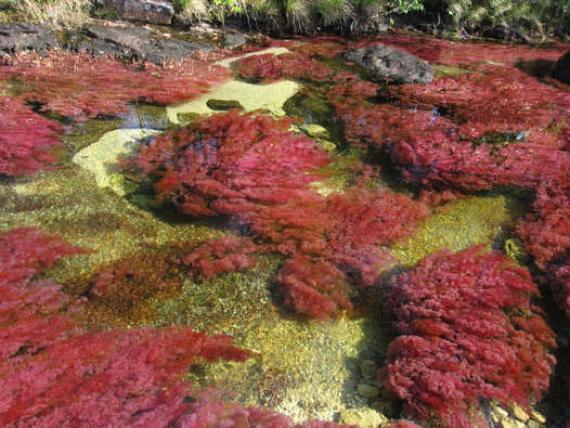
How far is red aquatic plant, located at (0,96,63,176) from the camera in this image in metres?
6.54

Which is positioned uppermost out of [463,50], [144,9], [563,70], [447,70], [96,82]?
[144,9]

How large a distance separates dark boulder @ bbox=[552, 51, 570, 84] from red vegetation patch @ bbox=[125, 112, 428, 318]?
26.3ft

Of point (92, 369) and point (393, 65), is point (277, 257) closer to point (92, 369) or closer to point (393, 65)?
point (92, 369)

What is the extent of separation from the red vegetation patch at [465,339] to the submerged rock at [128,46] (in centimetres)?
878

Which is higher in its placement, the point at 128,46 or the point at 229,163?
the point at 128,46

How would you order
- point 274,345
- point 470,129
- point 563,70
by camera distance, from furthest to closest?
1. point 563,70
2. point 470,129
3. point 274,345

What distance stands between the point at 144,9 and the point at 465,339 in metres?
13.6

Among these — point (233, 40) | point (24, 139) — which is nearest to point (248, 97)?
point (24, 139)

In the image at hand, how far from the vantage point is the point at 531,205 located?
6.03 m

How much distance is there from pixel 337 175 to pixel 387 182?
0.79 m

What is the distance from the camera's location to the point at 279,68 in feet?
35.0

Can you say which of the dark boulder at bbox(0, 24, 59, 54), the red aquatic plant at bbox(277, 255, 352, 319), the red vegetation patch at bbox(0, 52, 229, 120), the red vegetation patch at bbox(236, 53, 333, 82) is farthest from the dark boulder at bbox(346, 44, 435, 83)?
the dark boulder at bbox(0, 24, 59, 54)

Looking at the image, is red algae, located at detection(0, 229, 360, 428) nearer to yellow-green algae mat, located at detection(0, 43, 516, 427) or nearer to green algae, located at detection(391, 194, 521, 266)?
yellow-green algae mat, located at detection(0, 43, 516, 427)

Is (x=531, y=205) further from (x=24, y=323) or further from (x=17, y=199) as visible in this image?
(x=17, y=199)
